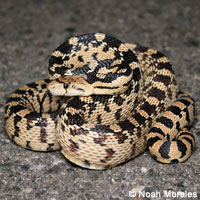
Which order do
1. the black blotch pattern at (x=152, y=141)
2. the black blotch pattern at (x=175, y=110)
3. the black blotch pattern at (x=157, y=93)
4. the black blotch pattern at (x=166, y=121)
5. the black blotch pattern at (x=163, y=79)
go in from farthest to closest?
the black blotch pattern at (x=163, y=79)
the black blotch pattern at (x=157, y=93)
the black blotch pattern at (x=175, y=110)
the black blotch pattern at (x=166, y=121)
the black blotch pattern at (x=152, y=141)

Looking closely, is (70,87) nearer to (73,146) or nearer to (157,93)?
(73,146)

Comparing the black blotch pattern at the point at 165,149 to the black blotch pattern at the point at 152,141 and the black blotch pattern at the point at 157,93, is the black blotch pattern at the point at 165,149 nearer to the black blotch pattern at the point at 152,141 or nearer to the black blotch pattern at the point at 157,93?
the black blotch pattern at the point at 152,141

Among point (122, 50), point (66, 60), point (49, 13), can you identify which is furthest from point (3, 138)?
point (49, 13)

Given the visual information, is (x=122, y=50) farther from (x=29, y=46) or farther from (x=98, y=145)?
(x=29, y=46)

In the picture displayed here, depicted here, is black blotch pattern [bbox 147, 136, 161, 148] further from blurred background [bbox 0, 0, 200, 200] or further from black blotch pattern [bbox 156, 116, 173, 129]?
black blotch pattern [bbox 156, 116, 173, 129]

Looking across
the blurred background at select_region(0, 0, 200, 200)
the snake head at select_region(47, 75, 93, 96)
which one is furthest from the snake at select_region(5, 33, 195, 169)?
the blurred background at select_region(0, 0, 200, 200)

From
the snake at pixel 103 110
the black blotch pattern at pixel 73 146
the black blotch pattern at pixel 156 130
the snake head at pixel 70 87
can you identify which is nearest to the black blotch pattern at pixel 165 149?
the snake at pixel 103 110

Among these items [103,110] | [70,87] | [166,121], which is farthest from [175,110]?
[70,87]
